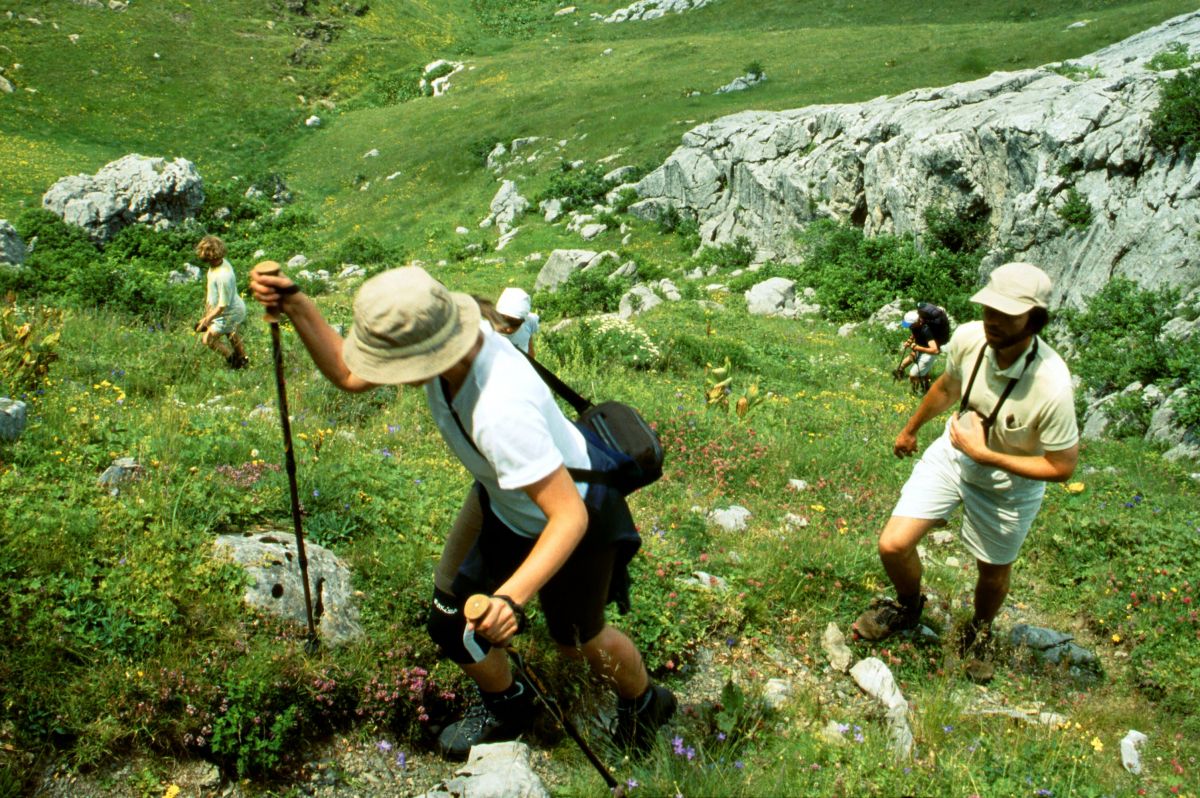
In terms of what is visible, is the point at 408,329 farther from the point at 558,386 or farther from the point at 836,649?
the point at 836,649

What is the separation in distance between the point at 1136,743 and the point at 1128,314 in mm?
10304

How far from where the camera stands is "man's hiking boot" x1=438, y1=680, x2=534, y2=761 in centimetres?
364

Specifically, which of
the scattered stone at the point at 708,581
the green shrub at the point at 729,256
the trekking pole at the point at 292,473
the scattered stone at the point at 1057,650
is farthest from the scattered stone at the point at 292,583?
the green shrub at the point at 729,256

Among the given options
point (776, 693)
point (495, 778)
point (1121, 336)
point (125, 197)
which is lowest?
point (125, 197)

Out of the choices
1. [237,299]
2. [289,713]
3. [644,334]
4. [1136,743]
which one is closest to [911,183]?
[644,334]

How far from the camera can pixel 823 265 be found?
774 inches

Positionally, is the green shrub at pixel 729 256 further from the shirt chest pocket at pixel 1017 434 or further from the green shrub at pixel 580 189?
the shirt chest pocket at pixel 1017 434

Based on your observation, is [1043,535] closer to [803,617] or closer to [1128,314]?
[803,617]

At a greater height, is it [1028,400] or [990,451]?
[1028,400]

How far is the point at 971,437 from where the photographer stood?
13.7 feet

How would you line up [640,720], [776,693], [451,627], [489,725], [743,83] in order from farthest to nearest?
1. [743,83]
2. [776,693]
3. [489,725]
4. [640,720]
5. [451,627]

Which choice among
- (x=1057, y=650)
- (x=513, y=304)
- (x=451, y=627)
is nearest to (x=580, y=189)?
Result: (x=513, y=304)

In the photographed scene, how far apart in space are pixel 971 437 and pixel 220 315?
834cm

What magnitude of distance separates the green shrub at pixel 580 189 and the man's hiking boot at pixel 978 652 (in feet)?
75.0
